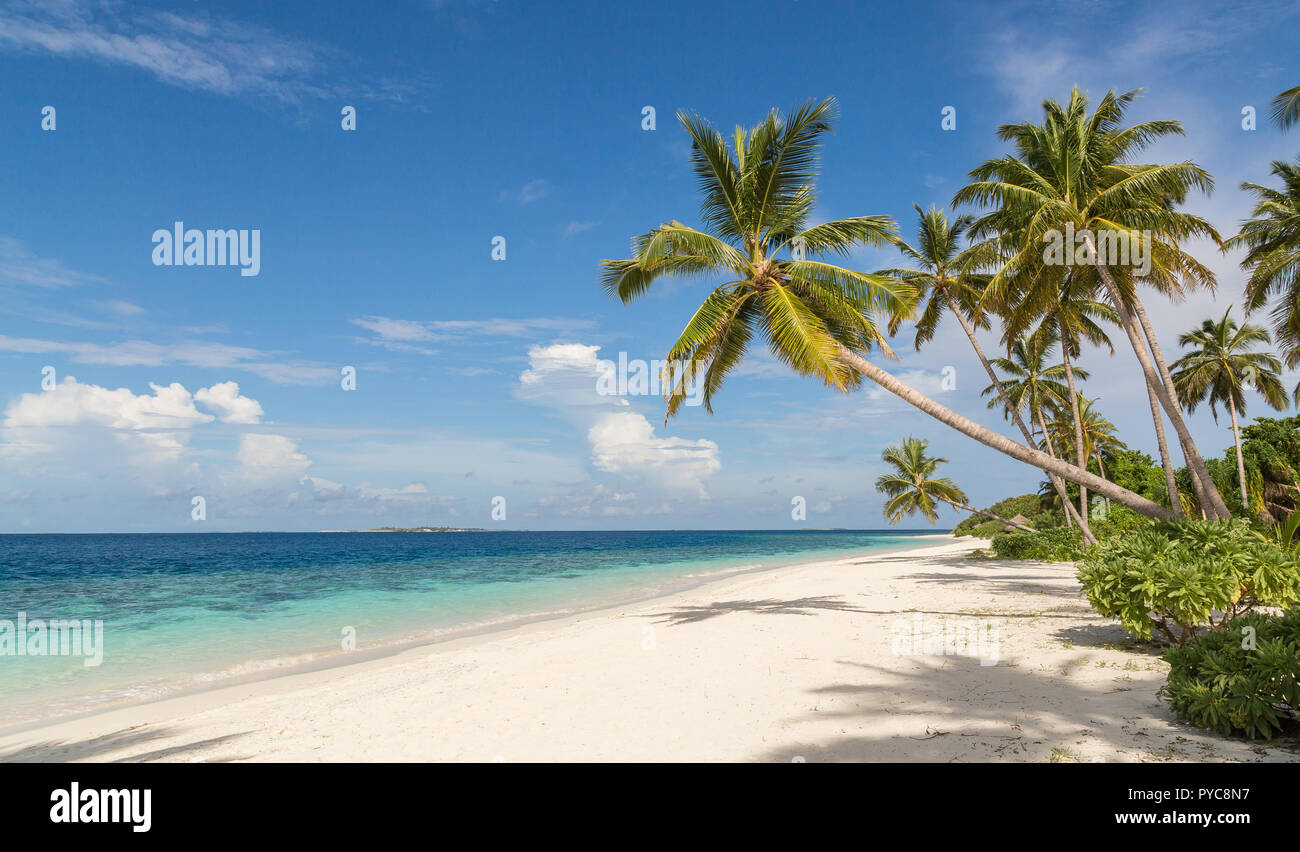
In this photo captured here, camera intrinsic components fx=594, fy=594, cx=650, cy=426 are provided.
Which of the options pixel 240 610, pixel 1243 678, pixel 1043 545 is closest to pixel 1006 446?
pixel 1243 678

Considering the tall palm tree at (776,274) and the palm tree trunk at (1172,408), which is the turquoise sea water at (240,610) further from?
the palm tree trunk at (1172,408)

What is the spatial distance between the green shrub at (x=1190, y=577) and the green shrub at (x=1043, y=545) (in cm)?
1518

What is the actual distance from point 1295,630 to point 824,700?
12.3 ft

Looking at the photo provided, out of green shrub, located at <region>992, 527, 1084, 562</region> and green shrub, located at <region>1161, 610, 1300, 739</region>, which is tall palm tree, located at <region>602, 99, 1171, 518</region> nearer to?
green shrub, located at <region>1161, 610, 1300, 739</region>

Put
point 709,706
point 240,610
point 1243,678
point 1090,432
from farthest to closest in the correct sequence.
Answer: point 1090,432 < point 240,610 < point 709,706 < point 1243,678

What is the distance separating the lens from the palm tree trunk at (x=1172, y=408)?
31.2ft

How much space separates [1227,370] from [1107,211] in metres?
23.6

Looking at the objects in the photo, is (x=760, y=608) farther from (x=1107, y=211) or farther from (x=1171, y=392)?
(x=1107, y=211)

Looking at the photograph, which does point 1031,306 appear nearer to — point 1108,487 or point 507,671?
point 1108,487

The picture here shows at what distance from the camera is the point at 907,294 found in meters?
9.66

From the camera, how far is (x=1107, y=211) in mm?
12055

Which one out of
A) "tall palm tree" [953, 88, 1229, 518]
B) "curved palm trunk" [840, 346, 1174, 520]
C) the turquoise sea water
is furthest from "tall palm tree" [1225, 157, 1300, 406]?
the turquoise sea water

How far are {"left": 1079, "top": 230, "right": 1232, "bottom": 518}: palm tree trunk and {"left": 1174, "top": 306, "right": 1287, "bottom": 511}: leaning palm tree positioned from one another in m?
21.4

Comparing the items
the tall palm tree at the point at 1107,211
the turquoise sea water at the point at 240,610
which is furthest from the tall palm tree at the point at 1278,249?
the turquoise sea water at the point at 240,610
